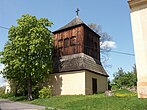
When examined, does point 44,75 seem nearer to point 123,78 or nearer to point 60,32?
point 60,32

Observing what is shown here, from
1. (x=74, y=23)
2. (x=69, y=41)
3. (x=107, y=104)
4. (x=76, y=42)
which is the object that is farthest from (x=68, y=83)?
(x=107, y=104)

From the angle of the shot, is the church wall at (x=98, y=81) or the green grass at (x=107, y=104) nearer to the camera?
the green grass at (x=107, y=104)

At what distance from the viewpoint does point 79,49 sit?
93.6ft

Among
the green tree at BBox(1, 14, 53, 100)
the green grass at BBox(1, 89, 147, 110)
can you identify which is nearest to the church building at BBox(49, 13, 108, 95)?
the green tree at BBox(1, 14, 53, 100)

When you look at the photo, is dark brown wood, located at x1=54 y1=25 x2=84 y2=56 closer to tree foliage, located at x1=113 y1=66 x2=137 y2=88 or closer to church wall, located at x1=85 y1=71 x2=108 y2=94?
church wall, located at x1=85 y1=71 x2=108 y2=94

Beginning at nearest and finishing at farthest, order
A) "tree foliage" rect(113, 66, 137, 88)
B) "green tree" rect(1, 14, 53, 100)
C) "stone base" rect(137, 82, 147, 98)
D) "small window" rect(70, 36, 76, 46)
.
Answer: "stone base" rect(137, 82, 147, 98), "green tree" rect(1, 14, 53, 100), "small window" rect(70, 36, 76, 46), "tree foliage" rect(113, 66, 137, 88)

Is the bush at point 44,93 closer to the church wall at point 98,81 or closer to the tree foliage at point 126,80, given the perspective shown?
the church wall at point 98,81

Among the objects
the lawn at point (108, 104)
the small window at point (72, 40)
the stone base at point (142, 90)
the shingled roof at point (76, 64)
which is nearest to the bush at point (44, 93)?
the shingled roof at point (76, 64)

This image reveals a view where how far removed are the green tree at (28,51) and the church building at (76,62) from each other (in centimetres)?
224

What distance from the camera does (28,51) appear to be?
26.1 m

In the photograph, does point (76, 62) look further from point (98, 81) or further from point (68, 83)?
point (98, 81)

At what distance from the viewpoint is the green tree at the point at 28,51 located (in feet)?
84.0

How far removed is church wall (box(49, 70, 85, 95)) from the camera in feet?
85.1

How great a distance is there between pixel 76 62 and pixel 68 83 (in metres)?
2.81
